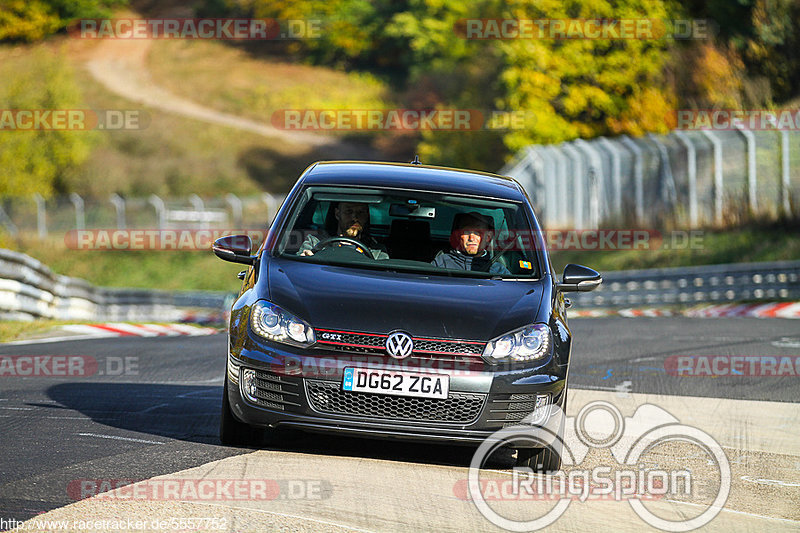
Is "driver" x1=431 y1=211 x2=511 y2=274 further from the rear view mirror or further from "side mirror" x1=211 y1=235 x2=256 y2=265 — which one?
"side mirror" x1=211 y1=235 x2=256 y2=265

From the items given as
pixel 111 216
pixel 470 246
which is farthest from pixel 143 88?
pixel 470 246

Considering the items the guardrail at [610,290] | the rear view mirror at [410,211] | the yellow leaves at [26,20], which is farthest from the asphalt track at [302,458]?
the yellow leaves at [26,20]

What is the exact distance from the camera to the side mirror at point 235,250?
26.1 feet

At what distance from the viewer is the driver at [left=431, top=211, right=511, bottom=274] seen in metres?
8.02

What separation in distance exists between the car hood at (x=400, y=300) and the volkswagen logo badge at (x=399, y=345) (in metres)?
0.04

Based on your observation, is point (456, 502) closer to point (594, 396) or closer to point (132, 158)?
point (594, 396)

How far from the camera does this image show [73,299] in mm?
21719

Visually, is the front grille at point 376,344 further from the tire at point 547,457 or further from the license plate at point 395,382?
the tire at point 547,457

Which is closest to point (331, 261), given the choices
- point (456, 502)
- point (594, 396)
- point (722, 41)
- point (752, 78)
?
point (456, 502)

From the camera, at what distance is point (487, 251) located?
27.2 feet

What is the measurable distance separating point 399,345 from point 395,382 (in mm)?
197

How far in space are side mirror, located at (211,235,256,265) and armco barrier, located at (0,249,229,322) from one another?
943 cm

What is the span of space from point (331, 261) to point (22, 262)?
10948 mm

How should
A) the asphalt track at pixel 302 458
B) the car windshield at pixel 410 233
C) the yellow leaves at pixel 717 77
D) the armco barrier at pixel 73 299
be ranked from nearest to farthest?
1. the asphalt track at pixel 302 458
2. the car windshield at pixel 410 233
3. the armco barrier at pixel 73 299
4. the yellow leaves at pixel 717 77
